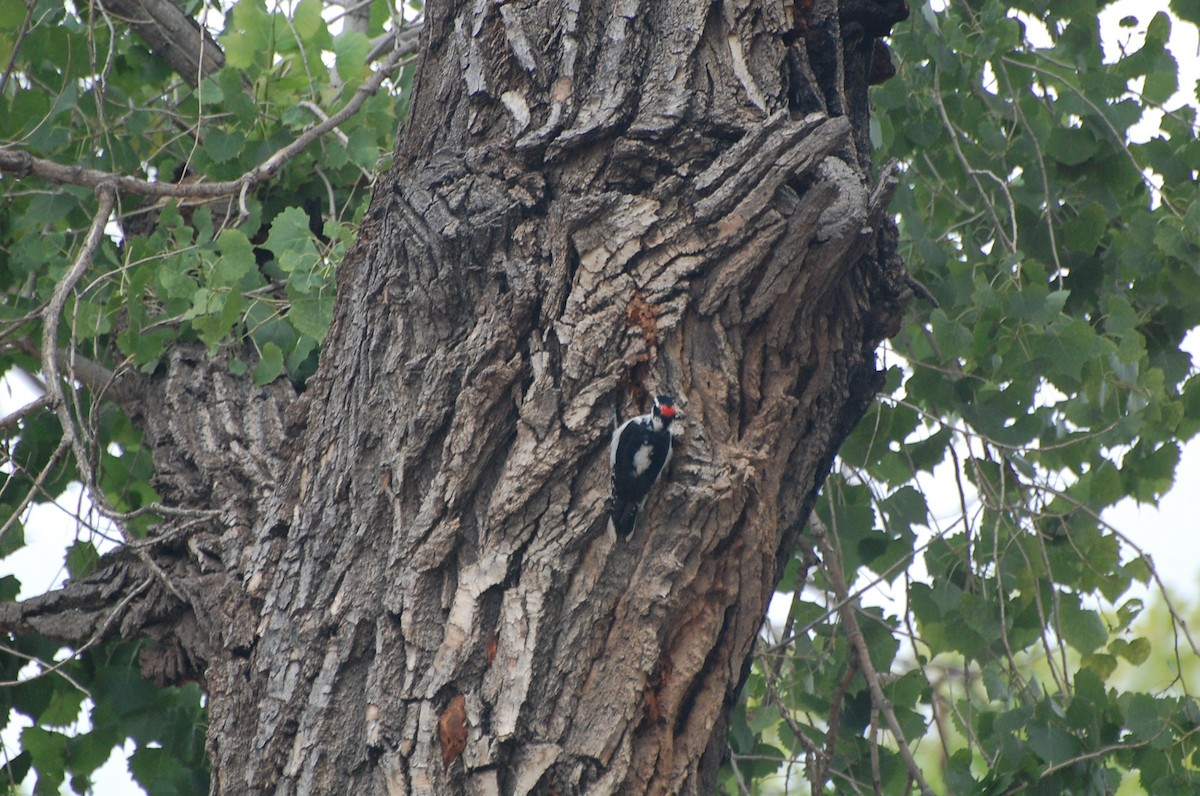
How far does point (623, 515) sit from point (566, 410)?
0.21m

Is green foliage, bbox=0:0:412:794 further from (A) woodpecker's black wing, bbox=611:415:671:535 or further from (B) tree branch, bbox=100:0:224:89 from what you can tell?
(A) woodpecker's black wing, bbox=611:415:671:535

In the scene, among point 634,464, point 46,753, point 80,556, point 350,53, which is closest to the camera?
point 634,464

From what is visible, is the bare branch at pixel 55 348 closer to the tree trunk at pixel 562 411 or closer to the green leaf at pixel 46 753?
the tree trunk at pixel 562 411

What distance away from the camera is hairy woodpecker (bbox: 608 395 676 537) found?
1799mm

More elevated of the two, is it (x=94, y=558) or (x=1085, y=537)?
(x=94, y=558)

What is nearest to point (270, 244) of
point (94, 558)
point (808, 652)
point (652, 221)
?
point (94, 558)

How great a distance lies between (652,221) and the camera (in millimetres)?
1983

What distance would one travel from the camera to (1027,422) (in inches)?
127

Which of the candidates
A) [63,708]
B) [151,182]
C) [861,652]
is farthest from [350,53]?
[861,652]

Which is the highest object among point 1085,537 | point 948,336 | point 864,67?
point 864,67

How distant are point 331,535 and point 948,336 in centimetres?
180

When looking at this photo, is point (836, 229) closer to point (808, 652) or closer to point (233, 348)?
point (233, 348)

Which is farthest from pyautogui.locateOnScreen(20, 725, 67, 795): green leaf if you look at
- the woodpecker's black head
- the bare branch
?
the woodpecker's black head

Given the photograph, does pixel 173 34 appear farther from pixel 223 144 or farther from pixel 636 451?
pixel 636 451
